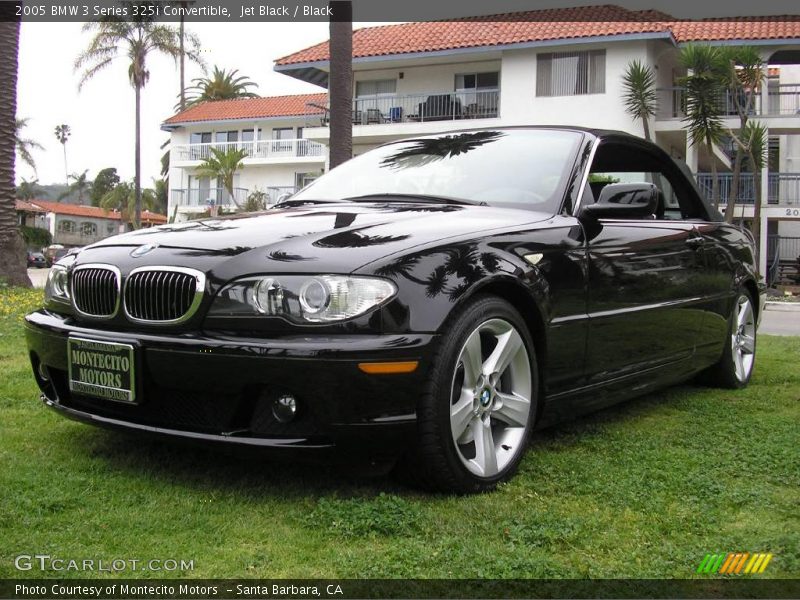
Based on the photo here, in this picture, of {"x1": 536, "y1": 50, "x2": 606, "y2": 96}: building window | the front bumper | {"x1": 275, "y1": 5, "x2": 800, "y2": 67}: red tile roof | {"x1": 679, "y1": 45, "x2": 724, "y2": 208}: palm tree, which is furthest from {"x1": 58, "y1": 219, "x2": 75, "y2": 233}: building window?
the front bumper

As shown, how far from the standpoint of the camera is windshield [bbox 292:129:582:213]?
3803mm

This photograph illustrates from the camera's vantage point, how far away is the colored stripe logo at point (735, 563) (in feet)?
7.74

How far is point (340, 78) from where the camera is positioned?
11.1 metres

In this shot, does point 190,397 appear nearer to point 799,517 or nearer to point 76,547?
point 76,547

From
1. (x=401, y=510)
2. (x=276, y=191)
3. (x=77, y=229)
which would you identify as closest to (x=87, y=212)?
(x=77, y=229)

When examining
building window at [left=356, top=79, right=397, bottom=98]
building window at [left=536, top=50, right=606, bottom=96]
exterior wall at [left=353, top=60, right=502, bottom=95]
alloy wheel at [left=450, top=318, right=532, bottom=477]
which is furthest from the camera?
building window at [left=356, top=79, right=397, bottom=98]

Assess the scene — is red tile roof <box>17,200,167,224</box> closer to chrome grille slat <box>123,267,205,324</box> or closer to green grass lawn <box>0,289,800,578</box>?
green grass lawn <box>0,289,800,578</box>

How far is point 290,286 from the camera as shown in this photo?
272 centimetres

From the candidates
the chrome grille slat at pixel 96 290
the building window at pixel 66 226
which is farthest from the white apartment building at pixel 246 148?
the chrome grille slat at pixel 96 290

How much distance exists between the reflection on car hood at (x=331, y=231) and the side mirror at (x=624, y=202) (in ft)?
0.85

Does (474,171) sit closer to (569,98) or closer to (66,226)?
(569,98)

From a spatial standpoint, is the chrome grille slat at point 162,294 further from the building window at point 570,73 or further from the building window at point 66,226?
the building window at point 66,226

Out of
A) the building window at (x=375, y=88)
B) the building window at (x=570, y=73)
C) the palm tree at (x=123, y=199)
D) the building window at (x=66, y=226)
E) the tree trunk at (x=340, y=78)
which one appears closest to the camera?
the tree trunk at (x=340, y=78)

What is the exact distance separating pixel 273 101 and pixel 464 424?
1737 inches
